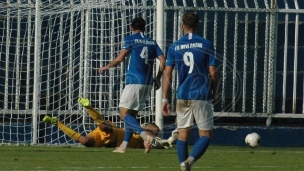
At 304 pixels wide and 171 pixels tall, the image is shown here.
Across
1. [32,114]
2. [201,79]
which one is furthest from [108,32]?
[201,79]

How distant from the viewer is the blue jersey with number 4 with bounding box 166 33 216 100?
1174cm

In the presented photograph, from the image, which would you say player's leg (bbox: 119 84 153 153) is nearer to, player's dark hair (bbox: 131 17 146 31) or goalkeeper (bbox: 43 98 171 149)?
player's dark hair (bbox: 131 17 146 31)

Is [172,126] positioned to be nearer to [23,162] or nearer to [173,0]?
[173,0]

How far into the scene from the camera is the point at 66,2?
18.5 metres

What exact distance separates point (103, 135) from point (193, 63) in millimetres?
5317

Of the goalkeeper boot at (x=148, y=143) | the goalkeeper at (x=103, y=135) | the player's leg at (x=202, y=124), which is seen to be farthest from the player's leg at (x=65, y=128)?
the player's leg at (x=202, y=124)

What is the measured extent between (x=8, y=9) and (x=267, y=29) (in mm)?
4633

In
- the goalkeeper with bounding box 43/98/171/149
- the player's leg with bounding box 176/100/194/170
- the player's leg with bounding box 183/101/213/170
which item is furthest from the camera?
the goalkeeper with bounding box 43/98/171/149

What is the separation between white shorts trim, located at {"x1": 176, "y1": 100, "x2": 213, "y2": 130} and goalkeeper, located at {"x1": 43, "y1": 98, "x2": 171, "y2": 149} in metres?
4.48

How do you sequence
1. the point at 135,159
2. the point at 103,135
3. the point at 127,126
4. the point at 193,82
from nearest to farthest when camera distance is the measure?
1. the point at 193,82
2. the point at 135,159
3. the point at 127,126
4. the point at 103,135

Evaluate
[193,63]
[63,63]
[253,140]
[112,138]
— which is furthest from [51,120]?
[193,63]

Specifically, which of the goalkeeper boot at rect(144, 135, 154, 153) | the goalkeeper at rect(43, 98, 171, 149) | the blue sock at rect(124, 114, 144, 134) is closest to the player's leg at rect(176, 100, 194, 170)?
the blue sock at rect(124, 114, 144, 134)

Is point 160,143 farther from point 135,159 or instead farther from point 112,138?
point 135,159

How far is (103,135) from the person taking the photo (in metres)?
16.8
